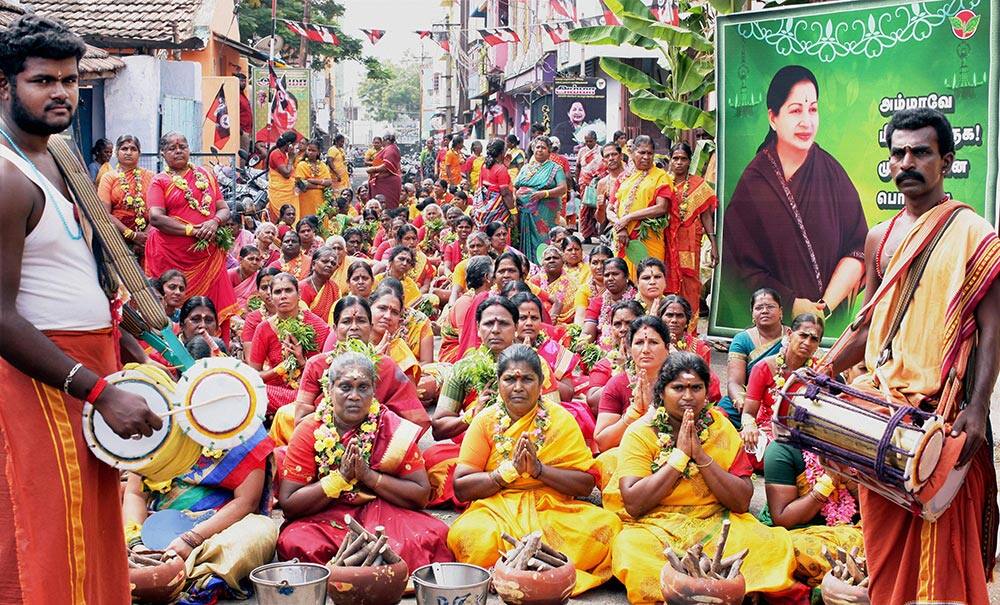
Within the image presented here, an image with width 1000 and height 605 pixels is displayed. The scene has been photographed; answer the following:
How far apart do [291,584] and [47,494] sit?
59.6 inches

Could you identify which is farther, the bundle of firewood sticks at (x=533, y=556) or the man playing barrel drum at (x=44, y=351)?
the bundle of firewood sticks at (x=533, y=556)

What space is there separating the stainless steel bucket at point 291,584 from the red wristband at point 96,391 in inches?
61.4

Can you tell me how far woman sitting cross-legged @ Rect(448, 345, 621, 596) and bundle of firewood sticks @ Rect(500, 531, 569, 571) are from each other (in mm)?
432

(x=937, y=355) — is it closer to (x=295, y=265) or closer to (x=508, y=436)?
(x=508, y=436)

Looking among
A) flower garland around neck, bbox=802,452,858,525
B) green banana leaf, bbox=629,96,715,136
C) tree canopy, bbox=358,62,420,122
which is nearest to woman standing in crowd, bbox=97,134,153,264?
green banana leaf, bbox=629,96,715,136

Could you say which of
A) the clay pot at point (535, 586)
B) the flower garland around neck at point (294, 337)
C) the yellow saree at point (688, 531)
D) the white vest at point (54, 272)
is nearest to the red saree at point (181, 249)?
the flower garland around neck at point (294, 337)

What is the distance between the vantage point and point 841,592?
464 centimetres

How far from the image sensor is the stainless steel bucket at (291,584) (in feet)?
14.4

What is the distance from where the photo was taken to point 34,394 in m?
3.04

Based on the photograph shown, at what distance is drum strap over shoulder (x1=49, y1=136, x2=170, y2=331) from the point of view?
3184mm

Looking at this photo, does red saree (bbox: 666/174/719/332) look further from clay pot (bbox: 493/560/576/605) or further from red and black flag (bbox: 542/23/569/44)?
red and black flag (bbox: 542/23/569/44)

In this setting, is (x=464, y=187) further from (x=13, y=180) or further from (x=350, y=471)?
(x=13, y=180)

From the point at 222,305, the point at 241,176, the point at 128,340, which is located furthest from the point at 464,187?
the point at 128,340

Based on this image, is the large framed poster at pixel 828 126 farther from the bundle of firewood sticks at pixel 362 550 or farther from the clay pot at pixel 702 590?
the bundle of firewood sticks at pixel 362 550
